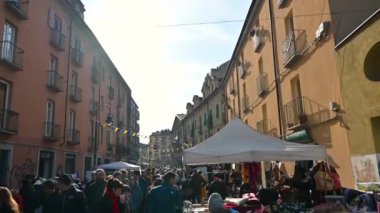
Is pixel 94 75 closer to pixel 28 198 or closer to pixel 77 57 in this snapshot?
pixel 77 57

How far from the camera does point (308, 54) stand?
12.5m

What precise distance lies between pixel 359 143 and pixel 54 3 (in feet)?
60.9

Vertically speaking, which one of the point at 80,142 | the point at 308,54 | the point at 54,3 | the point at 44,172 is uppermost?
the point at 54,3

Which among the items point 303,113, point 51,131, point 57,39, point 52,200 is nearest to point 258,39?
point 303,113

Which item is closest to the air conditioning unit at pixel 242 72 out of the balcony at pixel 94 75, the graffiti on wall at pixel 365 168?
the balcony at pixel 94 75

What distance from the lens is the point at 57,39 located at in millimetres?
21062

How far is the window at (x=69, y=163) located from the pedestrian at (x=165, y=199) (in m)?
18.2

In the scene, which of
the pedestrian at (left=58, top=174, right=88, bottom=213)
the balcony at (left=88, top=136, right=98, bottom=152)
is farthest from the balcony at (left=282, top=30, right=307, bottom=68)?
the balcony at (left=88, top=136, right=98, bottom=152)

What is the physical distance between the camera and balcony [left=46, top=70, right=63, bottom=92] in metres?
20.2

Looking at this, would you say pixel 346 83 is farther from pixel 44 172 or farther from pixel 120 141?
pixel 120 141

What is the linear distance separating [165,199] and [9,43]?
1320 centimetres

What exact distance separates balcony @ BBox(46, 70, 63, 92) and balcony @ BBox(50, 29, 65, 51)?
1.56m

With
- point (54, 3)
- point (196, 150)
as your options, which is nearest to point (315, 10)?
point (196, 150)

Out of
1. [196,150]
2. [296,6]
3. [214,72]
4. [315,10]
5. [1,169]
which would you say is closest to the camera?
[196,150]
